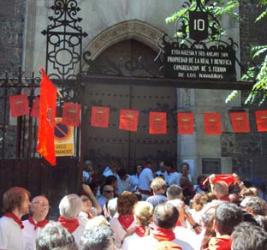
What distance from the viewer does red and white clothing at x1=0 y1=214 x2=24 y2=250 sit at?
4.56 m

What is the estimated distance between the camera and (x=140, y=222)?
502cm

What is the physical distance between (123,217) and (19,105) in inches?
124

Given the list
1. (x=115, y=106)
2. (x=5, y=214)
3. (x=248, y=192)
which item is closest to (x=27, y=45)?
(x=115, y=106)

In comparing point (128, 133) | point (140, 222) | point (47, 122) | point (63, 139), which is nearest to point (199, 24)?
point (63, 139)

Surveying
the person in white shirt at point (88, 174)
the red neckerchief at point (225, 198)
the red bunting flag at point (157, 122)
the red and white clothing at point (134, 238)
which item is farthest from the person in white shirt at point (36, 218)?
the person in white shirt at point (88, 174)

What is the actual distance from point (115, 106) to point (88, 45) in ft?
5.72

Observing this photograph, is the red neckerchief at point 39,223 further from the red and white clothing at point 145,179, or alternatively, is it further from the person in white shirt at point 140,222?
the red and white clothing at point 145,179

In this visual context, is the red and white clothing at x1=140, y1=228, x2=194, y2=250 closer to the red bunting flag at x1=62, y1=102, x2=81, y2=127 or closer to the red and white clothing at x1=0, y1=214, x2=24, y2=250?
the red and white clothing at x1=0, y1=214, x2=24, y2=250

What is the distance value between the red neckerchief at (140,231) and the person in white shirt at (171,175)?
21.2 ft

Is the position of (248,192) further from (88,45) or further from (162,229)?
(88,45)

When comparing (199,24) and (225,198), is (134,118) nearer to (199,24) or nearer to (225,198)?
(199,24)

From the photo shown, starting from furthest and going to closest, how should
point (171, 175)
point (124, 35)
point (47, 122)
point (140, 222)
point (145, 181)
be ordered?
point (124, 35) < point (171, 175) < point (145, 181) < point (47, 122) < point (140, 222)

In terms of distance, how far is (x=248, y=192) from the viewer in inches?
269

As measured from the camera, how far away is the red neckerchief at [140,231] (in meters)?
4.86
